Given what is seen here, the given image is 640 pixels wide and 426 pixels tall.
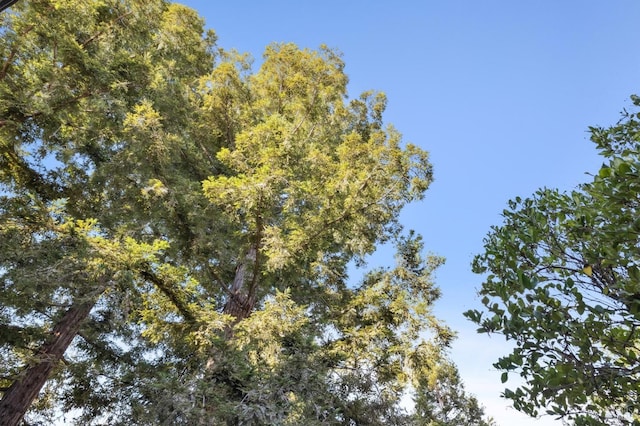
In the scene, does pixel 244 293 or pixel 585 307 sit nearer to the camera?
pixel 585 307

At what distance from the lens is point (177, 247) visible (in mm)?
8039

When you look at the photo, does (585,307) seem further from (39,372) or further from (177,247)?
(39,372)

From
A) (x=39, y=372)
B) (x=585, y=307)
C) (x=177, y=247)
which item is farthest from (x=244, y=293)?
(x=585, y=307)

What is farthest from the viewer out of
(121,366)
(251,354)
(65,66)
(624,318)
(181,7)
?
(181,7)

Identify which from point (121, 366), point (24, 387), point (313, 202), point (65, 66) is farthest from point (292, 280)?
point (65, 66)

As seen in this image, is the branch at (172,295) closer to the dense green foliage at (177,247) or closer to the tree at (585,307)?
the dense green foliage at (177,247)

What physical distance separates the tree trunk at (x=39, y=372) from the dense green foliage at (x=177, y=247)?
36 mm

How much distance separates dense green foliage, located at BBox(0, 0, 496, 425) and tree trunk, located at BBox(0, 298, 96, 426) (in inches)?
1.4

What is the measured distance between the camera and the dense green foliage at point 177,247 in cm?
561

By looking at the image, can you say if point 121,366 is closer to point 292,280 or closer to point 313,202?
point 292,280

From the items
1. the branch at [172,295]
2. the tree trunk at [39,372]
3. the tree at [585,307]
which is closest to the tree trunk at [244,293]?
the branch at [172,295]

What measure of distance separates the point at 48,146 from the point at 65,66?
77.9 inches

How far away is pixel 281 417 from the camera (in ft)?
16.0

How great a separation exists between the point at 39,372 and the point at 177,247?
3.62 m
